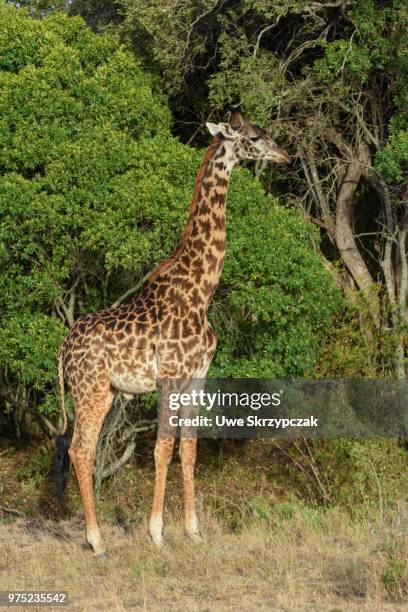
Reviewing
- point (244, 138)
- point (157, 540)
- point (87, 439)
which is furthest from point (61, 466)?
point (244, 138)

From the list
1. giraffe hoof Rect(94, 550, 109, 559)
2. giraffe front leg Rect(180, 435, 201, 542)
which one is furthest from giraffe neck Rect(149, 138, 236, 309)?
giraffe hoof Rect(94, 550, 109, 559)

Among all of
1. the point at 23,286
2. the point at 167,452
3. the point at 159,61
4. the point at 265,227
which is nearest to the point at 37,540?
the point at 167,452

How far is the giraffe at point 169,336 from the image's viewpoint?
988cm

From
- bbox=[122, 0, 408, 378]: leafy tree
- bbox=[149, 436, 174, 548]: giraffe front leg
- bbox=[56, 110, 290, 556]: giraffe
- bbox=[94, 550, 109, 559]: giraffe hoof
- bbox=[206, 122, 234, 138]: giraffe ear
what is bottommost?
bbox=[94, 550, 109, 559]: giraffe hoof

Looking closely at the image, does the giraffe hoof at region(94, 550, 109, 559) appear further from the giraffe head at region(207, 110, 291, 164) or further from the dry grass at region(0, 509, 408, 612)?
the giraffe head at region(207, 110, 291, 164)

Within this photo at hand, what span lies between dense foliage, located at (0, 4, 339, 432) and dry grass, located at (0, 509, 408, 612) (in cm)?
405

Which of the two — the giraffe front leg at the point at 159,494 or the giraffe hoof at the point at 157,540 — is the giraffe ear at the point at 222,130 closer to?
the giraffe front leg at the point at 159,494

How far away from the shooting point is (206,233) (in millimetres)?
10133

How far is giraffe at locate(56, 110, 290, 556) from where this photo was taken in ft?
32.4

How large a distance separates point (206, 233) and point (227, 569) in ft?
10.6

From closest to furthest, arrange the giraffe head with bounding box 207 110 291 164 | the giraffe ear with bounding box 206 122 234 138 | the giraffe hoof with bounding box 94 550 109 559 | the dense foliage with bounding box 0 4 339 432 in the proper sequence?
the giraffe hoof with bounding box 94 550 109 559 → the giraffe ear with bounding box 206 122 234 138 → the giraffe head with bounding box 207 110 291 164 → the dense foliage with bounding box 0 4 339 432

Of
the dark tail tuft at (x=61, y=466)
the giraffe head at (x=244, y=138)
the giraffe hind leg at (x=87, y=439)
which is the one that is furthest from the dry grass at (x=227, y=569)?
the dark tail tuft at (x=61, y=466)

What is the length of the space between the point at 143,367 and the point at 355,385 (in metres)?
7.66

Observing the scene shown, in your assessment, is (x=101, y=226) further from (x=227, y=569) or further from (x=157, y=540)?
(x=227, y=569)
